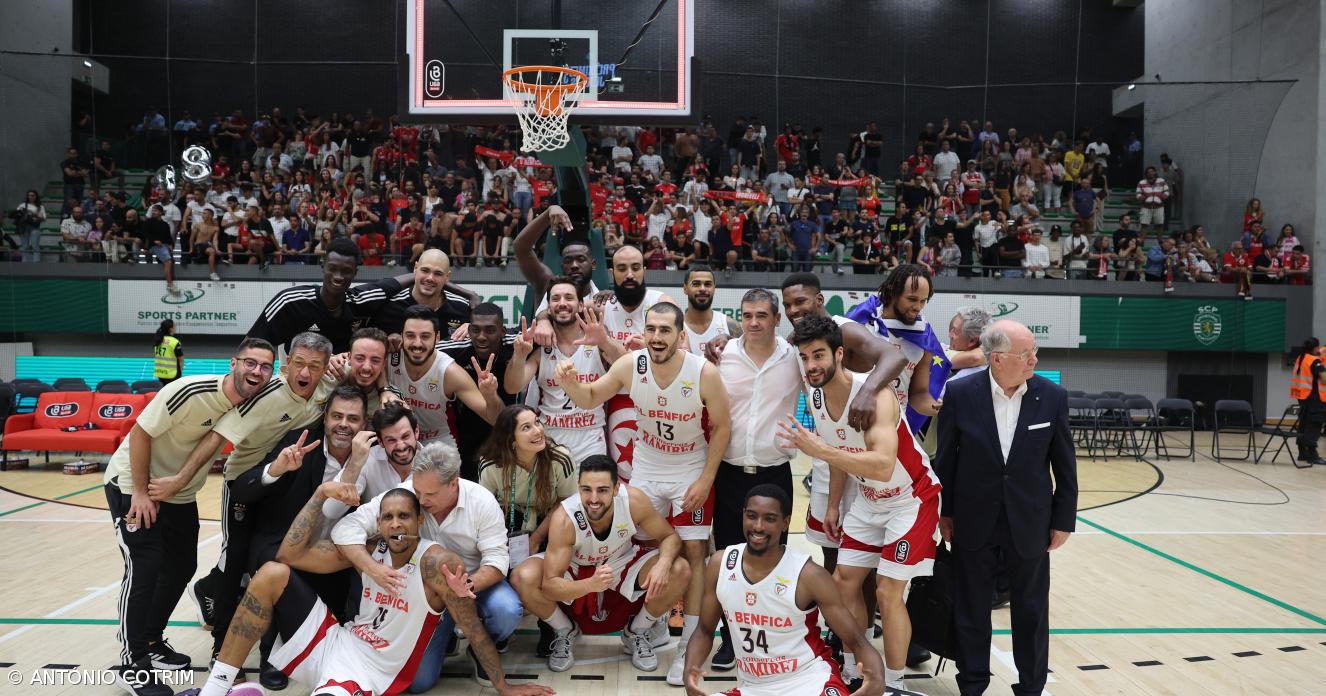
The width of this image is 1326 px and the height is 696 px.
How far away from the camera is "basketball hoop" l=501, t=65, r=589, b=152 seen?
750cm

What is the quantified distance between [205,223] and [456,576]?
1518cm

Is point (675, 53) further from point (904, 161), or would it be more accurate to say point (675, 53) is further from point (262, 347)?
point (904, 161)

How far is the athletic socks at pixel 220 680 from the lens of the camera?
408 centimetres

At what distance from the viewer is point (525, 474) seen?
513 cm

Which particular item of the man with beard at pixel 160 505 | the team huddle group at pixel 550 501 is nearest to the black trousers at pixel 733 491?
the team huddle group at pixel 550 501

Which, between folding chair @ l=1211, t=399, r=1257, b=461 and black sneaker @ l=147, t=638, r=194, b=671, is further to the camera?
folding chair @ l=1211, t=399, r=1257, b=461

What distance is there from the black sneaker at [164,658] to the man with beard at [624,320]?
2733 mm

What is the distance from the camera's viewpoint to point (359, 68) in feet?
55.3

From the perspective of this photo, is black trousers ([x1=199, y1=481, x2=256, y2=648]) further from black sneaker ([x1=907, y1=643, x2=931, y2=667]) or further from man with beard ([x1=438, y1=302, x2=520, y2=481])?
A: black sneaker ([x1=907, y1=643, x2=931, y2=667])

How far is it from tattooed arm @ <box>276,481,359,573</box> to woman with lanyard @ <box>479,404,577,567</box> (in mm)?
899

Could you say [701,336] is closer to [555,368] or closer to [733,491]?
[555,368]

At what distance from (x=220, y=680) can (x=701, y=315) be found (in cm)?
341

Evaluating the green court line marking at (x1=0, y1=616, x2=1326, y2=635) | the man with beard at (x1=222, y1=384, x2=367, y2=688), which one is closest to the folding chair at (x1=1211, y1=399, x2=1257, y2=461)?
the green court line marking at (x1=0, y1=616, x2=1326, y2=635)

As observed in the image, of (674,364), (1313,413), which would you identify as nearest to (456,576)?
(674,364)
